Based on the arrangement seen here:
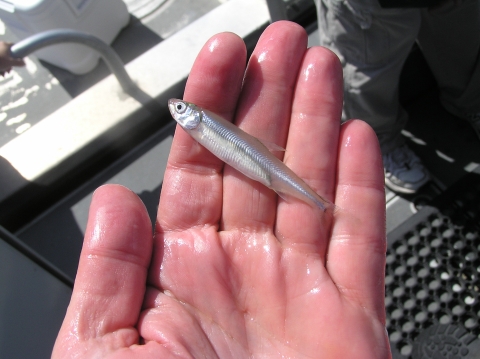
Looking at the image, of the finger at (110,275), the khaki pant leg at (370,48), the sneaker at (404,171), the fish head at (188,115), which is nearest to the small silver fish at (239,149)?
the fish head at (188,115)

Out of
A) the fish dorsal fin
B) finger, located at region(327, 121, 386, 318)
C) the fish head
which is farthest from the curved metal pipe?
finger, located at region(327, 121, 386, 318)

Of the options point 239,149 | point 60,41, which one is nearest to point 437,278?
point 239,149

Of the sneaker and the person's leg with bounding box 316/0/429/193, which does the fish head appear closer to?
the person's leg with bounding box 316/0/429/193

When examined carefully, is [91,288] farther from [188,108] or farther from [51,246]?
[51,246]

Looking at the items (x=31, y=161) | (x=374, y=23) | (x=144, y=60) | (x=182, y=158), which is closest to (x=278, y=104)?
(x=182, y=158)

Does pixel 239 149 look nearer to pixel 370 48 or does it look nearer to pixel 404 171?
pixel 370 48

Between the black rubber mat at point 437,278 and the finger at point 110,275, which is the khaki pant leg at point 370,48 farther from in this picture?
the finger at point 110,275
